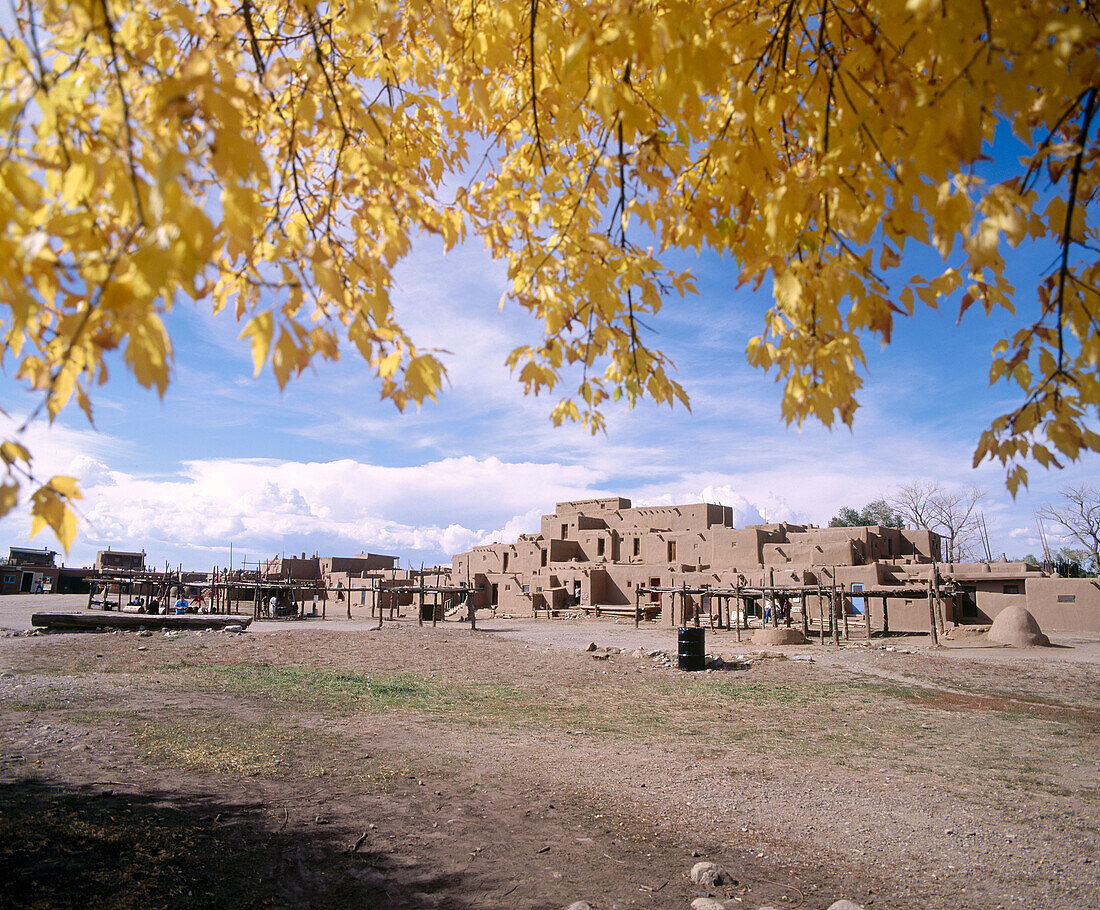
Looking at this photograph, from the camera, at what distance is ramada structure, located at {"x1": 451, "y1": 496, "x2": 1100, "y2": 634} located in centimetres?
3169

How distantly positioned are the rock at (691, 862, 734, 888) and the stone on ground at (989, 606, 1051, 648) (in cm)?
2526

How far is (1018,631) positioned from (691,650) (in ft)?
47.7

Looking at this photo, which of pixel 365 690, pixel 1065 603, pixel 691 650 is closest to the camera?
pixel 365 690

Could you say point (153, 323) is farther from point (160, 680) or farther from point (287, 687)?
point (160, 680)

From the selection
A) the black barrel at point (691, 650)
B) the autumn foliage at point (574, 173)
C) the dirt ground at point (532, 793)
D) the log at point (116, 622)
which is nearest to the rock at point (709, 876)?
the dirt ground at point (532, 793)

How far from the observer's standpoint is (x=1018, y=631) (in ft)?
82.6

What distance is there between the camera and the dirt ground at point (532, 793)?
207 inches

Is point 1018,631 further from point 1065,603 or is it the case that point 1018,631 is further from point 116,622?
point 116,622

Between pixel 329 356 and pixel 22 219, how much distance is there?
1.10 meters

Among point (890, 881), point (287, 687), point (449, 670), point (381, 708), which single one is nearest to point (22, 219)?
point (890, 881)

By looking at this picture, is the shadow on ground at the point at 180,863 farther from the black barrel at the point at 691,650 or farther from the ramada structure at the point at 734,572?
the ramada structure at the point at 734,572

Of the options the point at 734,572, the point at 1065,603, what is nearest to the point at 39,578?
the point at 734,572

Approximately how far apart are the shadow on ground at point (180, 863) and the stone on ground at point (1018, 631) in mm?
26894

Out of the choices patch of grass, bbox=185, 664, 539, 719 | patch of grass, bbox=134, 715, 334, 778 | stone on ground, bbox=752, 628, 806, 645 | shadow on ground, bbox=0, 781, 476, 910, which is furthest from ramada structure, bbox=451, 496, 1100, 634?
shadow on ground, bbox=0, 781, 476, 910
